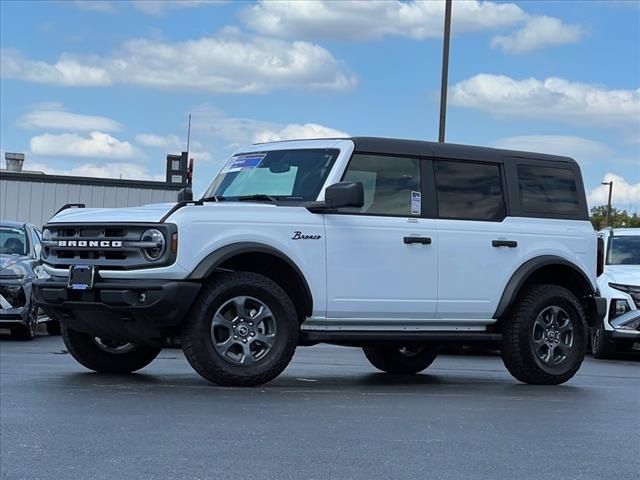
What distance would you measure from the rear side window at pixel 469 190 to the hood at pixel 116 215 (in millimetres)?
2295

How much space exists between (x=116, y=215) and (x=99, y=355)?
5.00 feet

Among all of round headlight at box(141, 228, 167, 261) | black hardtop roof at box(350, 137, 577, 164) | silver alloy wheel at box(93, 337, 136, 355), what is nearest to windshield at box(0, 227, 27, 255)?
silver alloy wheel at box(93, 337, 136, 355)

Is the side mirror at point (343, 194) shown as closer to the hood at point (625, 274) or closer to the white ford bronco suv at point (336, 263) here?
the white ford bronco suv at point (336, 263)

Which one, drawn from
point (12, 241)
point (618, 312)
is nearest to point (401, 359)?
point (618, 312)

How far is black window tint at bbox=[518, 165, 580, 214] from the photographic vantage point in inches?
420

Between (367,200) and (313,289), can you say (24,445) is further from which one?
(367,200)

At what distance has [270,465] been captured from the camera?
5.80 metres

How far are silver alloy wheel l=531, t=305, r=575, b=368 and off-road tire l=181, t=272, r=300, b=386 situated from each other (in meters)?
2.40

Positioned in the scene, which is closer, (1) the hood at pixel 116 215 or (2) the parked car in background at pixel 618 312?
(1) the hood at pixel 116 215

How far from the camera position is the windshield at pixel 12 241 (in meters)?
16.4

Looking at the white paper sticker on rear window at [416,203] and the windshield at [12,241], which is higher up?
the white paper sticker on rear window at [416,203]

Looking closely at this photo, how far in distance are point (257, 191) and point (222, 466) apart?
4143 millimetres

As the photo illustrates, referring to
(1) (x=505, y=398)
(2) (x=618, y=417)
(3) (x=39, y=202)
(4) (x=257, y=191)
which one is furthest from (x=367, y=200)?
(3) (x=39, y=202)

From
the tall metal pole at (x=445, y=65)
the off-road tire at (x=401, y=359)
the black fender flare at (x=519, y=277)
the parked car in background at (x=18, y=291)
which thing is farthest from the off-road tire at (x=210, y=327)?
the tall metal pole at (x=445, y=65)
